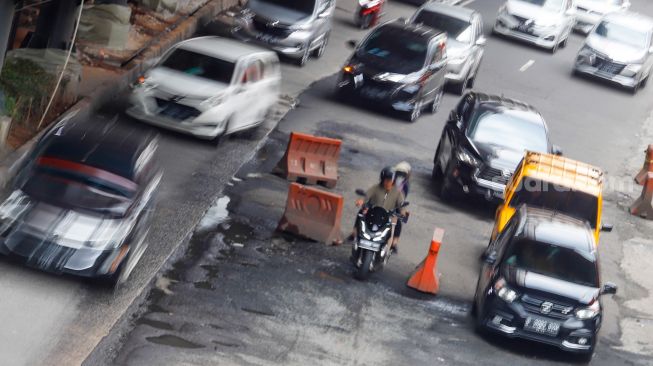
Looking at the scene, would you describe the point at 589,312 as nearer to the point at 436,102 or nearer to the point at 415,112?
the point at 415,112

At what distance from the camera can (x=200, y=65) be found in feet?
76.9

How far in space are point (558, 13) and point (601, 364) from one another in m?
23.4

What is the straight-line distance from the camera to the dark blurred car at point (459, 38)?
3138 cm

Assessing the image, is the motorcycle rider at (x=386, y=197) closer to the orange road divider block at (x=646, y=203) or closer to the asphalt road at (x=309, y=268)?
the asphalt road at (x=309, y=268)

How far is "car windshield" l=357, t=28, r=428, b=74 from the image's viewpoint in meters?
28.1

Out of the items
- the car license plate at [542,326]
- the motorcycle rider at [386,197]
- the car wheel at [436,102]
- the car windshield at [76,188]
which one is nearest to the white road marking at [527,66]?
the car wheel at [436,102]

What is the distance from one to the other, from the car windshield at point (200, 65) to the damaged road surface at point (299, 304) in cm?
171

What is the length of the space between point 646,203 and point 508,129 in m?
3.63

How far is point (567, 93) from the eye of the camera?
116 ft

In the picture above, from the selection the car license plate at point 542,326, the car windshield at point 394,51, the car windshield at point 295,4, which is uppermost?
the car license plate at point 542,326

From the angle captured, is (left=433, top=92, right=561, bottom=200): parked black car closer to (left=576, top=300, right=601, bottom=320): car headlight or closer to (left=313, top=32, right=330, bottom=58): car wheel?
(left=576, top=300, right=601, bottom=320): car headlight

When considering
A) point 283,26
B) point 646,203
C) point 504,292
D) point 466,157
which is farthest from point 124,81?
point 504,292

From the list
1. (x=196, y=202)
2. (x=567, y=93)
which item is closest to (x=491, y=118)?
(x=196, y=202)

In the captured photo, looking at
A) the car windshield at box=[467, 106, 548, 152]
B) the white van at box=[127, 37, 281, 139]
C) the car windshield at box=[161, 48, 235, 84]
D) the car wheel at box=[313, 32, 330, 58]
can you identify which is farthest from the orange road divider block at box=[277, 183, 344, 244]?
the car wheel at box=[313, 32, 330, 58]
